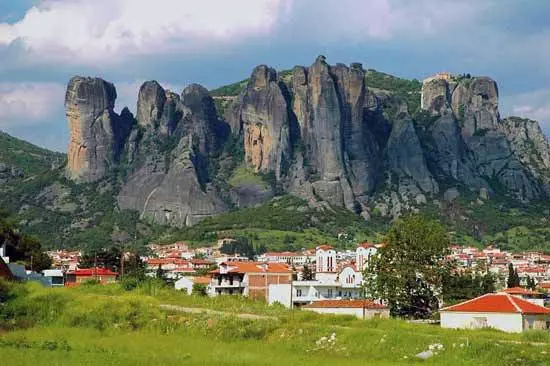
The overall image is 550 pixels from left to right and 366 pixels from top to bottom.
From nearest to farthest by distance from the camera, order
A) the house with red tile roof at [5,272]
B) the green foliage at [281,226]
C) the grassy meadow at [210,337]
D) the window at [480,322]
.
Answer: the grassy meadow at [210,337], the window at [480,322], the house with red tile roof at [5,272], the green foliage at [281,226]

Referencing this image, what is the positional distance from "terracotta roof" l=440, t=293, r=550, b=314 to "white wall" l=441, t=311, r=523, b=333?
17cm

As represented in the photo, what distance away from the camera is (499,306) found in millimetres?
36969

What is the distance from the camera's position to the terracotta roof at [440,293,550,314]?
1425 inches

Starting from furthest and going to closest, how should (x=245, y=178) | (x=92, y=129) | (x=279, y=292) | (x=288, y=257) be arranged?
1. (x=245, y=178)
2. (x=92, y=129)
3. (x=288, y=257)
4. (x=279, y=292)

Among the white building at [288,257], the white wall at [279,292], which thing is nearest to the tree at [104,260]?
the white wall at [279,292]

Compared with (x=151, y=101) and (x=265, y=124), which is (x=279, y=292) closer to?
(x=265, y=124)

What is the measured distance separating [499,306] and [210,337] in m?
12.7

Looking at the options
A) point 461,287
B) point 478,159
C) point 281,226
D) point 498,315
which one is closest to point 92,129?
point 281,226

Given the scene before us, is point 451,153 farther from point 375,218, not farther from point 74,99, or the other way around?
point 74,99

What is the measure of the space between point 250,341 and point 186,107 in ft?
535

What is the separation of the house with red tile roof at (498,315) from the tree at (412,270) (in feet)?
34.4

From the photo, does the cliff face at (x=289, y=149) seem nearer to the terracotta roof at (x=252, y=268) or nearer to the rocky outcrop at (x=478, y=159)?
the rocky outcrop at (x=478, y=159)

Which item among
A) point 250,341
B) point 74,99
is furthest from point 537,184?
point 250,341

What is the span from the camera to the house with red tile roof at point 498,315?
3562cm
